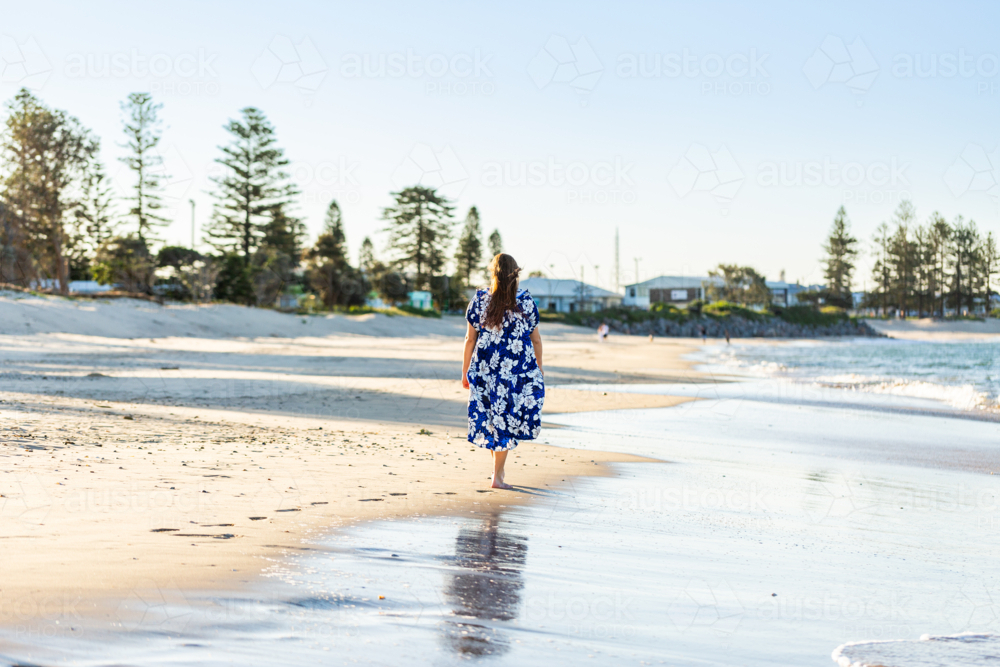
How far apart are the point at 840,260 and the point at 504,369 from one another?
98.3m

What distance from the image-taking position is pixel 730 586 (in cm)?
303

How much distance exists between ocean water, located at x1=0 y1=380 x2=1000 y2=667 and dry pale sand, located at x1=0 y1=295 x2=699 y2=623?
0.23 metres

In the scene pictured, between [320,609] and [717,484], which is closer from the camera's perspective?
[320,609]

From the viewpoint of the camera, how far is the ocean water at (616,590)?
2211mm

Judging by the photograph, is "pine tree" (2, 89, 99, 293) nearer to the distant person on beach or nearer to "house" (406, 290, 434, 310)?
"house" (406, 290, 434, 310)

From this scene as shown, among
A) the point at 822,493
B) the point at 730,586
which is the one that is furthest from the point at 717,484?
the point at 730,586

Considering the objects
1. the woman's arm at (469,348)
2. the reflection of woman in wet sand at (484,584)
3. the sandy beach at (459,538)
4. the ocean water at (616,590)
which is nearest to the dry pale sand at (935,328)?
the sandy beach at (459,538)

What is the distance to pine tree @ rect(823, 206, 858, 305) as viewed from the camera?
303 ft

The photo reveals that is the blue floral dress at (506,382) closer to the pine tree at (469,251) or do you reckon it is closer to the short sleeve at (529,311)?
the short sleeve at (529,311)

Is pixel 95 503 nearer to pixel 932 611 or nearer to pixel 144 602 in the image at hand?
pixel 144 602

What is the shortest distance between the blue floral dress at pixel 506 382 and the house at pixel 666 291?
329ft

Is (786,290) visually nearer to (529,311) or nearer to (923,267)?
(923,267)

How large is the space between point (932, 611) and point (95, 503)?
3673mm

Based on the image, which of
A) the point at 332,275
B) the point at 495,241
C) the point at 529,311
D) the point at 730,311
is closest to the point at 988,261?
the point at 730,311
